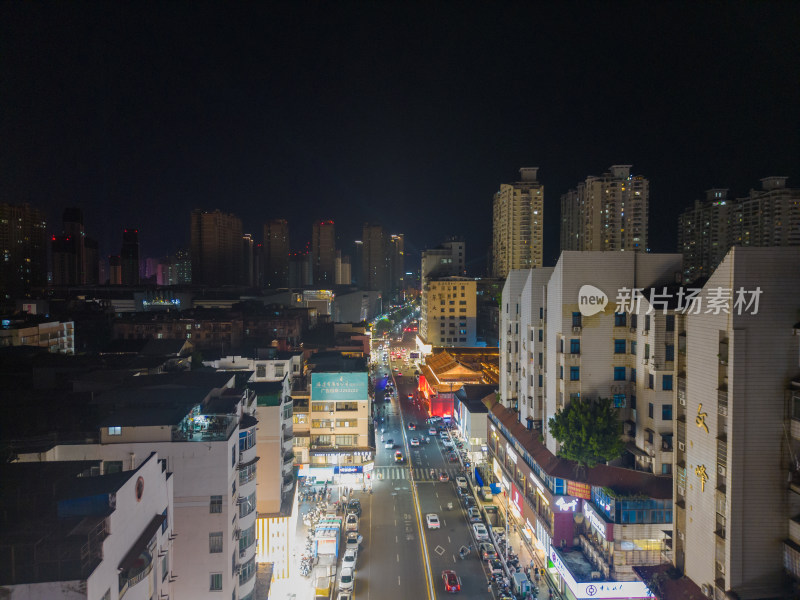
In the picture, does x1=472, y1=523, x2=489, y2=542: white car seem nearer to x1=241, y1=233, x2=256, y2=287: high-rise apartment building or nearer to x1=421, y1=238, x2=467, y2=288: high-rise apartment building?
x1=421, y1=238, x2=467, y2=288: high-rise apartment building

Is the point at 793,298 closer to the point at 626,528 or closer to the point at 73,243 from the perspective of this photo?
the point at 626,528

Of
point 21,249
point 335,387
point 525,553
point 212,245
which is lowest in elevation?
point 525,553

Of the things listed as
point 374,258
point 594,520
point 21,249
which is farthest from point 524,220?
point 374,258

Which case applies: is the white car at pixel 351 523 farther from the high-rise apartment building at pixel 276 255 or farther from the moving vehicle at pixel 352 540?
the high-rise apartment building at pixel 276 255

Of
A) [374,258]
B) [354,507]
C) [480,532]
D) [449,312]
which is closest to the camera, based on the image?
[480,532]

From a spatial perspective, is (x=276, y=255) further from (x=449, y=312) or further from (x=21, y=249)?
(x=449, y=312)

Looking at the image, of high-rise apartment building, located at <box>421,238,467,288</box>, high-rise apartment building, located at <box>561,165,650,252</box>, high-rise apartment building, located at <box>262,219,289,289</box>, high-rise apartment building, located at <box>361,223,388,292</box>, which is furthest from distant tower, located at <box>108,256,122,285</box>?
high-rise apartment building, located at <box>561,165,650,252</box>
